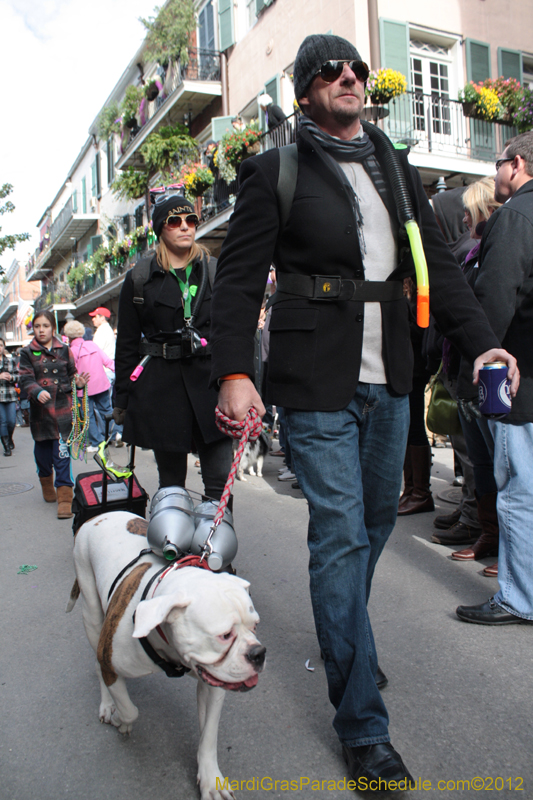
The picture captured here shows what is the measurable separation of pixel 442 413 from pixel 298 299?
259cm

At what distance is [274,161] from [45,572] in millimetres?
3215

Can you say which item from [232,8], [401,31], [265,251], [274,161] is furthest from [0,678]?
[232,8]

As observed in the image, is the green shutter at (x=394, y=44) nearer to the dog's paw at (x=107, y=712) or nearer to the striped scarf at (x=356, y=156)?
the striped scarf at (x=356, y=156)

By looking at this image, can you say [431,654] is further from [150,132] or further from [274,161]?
[150,132]

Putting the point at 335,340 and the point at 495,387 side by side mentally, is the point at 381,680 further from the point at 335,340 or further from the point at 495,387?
the point at 335,340

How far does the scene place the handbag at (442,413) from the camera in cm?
426

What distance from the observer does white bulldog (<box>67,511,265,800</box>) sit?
63.3 inches

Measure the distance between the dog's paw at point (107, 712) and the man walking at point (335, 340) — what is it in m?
0.87

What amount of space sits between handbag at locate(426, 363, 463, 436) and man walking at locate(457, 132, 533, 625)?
1.29m

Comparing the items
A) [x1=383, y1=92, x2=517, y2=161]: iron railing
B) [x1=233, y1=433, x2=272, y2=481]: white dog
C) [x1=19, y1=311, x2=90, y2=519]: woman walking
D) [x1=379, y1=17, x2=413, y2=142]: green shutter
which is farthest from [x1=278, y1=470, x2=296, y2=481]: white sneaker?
[x1=383, y1=92, x2=517, y2=161]: iron railing

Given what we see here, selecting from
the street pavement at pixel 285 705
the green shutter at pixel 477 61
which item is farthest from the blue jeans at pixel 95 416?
the green shutter at pixel 477 61

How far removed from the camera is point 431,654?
8.82 ft

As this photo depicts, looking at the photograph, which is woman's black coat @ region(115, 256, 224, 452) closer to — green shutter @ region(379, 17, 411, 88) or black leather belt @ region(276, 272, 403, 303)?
black leather belt @ region(276, 272, 403, 303)

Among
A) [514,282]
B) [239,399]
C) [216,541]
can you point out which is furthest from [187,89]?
[216,541]
